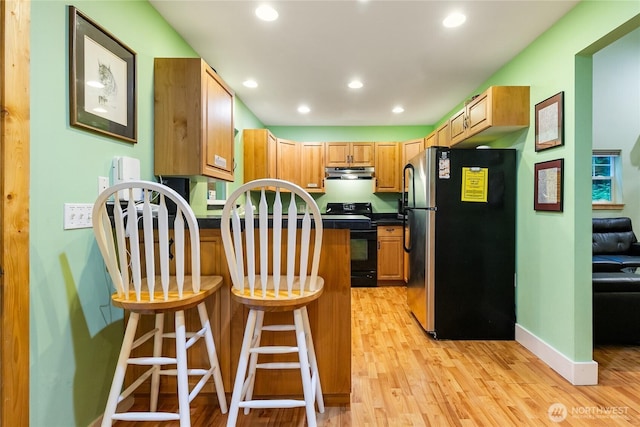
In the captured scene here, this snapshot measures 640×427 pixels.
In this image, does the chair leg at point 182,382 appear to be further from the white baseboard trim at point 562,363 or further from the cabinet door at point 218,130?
the white baseboard trim at point 562,363

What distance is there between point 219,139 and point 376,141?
3.03 m

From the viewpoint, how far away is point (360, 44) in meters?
2.33

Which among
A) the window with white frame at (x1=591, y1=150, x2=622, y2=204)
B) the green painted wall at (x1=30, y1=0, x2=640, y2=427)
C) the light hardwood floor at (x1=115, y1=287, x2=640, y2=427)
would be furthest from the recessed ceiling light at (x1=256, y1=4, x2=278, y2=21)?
the window with white frame at (x1=591, y1=150, x2=622, y2=204)

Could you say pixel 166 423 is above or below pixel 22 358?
below

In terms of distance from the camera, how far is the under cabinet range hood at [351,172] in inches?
177

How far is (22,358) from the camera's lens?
1.09 metres

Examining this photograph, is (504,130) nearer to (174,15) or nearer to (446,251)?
(446,251)

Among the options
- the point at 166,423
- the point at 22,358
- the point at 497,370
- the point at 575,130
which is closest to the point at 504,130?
the point at 575,130

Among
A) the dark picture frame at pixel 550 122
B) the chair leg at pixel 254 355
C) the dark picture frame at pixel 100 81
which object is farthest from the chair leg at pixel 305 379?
the dark picture frame at pixel 550 122

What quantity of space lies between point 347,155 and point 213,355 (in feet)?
11.8

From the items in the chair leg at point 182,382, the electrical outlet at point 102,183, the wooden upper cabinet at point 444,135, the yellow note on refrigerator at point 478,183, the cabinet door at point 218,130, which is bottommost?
the chair leg at point 182,382

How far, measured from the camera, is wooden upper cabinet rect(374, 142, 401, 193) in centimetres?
456

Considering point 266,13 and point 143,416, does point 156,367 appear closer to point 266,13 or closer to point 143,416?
point 143,416

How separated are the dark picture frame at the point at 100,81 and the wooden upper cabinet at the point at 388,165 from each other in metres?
3.45
